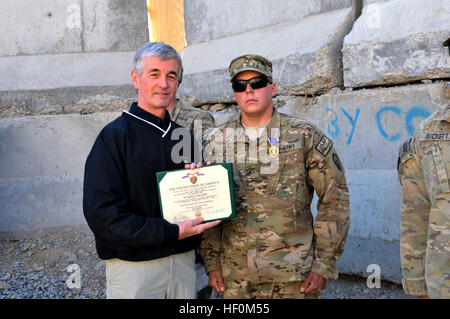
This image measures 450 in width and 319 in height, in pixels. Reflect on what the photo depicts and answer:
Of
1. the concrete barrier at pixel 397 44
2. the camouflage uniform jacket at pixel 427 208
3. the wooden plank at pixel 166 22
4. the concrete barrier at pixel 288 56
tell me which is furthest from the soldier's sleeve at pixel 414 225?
the wooden plank at pixel 166 22

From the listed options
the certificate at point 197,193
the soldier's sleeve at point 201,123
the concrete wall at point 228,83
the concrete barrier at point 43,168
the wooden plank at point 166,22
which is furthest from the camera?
the wooden plank at point 166,22

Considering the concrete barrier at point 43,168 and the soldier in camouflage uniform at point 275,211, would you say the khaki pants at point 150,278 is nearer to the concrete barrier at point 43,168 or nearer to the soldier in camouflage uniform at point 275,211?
the soldier in camouflage uniform at point 275,211

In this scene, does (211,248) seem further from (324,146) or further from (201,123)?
(201,123)

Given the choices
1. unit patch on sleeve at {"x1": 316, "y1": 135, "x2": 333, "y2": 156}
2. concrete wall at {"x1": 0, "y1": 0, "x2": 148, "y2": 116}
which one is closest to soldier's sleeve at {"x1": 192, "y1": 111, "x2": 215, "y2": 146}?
unit patch on sleeve at {"x1": 316, "y1": 135, "x2": 333, "y2": 156}

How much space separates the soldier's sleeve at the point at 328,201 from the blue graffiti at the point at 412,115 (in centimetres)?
112

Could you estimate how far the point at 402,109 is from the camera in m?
3.31

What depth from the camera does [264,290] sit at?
2.40m

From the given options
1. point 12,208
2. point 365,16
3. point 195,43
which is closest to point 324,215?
point 365,16

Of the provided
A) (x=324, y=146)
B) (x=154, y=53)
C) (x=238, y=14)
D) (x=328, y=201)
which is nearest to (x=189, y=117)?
(x=154, y=53)

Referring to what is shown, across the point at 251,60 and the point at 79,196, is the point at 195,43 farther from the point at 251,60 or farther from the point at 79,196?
the point at 251,60

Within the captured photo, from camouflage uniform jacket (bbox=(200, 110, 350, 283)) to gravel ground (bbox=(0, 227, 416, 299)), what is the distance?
4.54ft

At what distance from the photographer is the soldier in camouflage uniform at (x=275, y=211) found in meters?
2.35

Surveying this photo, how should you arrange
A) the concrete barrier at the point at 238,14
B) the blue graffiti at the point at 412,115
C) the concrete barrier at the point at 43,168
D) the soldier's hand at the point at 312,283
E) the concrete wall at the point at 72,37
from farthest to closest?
the concrete wall at the point at 72,37, the concrete barrier at the point at 43,168, the concrete barrier at the point at 238,14, the blue graffiti at the point at 412,115, the soldier's hand at the point at 312,283

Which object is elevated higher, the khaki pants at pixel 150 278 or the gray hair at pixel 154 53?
the gray hair at pixel 154 53
